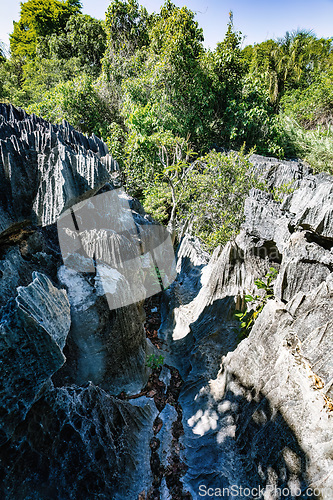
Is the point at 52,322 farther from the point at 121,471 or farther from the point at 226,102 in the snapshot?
the point at 226,102

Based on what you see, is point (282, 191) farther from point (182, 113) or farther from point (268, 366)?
point (182, 113)

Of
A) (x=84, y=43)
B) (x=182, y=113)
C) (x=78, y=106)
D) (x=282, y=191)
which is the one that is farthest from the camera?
(x=84, y=43)

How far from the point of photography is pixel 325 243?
263 centimetres

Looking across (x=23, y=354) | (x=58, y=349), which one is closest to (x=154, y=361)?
(x=58, y=349)

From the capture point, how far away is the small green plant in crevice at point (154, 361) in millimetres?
3869

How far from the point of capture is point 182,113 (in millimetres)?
8055

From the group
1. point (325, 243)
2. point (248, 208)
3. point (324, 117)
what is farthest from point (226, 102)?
point (325, 243)

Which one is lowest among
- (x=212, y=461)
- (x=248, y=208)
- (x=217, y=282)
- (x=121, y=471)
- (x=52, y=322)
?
(x=212, y=461)

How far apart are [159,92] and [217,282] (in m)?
6.58

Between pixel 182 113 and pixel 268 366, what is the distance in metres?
7.82

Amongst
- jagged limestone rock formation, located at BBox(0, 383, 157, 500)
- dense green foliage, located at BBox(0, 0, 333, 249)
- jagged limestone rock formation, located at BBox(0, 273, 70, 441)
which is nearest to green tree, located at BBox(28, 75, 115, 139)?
dense green foliage, located at BBox(0, 0, 333, 249)

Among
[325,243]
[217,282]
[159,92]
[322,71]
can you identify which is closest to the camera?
[325,243]

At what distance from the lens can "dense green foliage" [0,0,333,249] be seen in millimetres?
6137

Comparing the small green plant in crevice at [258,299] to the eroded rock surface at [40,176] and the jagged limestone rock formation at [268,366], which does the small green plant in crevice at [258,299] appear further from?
the eroded rock surface at [40,176]
